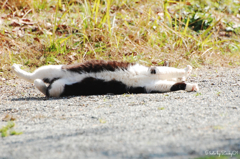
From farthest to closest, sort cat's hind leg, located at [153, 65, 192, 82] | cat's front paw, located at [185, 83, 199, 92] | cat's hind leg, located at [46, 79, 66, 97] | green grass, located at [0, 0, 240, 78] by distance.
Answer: green grass, located at [0, 0, 240, 78] < cat's hind leg, located at [153, 65, 192, 82] < cat's front paw, located at [185, 83, 199, 92] < cat's hind leg, located at [46, 79, 66, 97]

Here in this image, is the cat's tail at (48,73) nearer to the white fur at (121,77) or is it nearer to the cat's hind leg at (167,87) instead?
the white fur at (121,77)

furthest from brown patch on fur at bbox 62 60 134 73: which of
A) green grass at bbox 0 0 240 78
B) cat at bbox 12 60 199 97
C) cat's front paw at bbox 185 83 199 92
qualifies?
green grass at bbox 0 0 240 78

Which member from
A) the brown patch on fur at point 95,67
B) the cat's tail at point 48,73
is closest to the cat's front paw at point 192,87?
the brown patch on fur at point 95,67

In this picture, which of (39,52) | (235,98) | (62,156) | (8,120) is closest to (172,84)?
(235,98)

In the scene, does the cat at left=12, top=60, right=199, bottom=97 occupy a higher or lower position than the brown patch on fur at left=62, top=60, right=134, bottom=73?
lower

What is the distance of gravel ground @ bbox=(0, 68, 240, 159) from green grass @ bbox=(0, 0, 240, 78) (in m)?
1.75

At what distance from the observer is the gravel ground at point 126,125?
193 cm

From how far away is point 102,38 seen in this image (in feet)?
19.8

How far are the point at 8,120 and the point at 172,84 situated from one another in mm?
2253

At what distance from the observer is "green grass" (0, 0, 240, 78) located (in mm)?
5773

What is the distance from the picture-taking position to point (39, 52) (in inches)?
230

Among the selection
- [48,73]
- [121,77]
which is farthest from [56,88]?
[121,77]

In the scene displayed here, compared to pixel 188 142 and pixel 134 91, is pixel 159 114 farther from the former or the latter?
pixel 134 91

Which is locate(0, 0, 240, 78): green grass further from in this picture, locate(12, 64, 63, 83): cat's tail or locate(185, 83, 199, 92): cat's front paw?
locate(185, 83, 199, 92): cat's front paw
